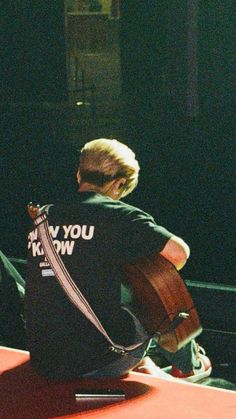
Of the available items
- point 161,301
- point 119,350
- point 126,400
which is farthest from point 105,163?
A: point 126,400

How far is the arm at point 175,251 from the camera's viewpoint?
319cm

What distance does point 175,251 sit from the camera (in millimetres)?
3225

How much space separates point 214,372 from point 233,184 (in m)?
7.21

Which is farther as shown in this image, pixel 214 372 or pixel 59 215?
pixel 214 372

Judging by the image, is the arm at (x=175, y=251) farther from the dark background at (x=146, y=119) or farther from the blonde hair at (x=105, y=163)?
the dark background at (x=146, y=119)

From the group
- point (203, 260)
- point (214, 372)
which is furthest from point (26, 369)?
point (203, 260)

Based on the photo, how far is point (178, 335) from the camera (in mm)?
3346

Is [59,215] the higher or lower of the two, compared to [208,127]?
higher

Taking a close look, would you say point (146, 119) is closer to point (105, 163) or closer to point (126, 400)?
point (105, 163)

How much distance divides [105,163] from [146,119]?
8911mm

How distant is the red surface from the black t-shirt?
11cm

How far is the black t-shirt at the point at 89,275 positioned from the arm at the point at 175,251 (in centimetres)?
4

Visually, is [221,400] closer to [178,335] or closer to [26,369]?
[178,335]

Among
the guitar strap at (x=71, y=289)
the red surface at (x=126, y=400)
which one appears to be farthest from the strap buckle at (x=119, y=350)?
the red surface at (x=126, y=400)
